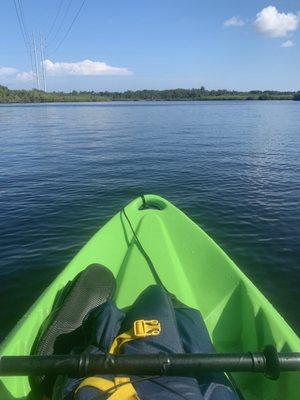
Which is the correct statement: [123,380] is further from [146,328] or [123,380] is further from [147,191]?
[147,191]

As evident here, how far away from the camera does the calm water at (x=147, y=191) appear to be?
26.0 feet

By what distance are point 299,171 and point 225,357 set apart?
15.9m

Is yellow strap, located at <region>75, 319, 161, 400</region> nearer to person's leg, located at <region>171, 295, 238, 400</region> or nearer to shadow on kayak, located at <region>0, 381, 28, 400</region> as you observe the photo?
person's leg, located at <region>171, 295, 238, 400</region>

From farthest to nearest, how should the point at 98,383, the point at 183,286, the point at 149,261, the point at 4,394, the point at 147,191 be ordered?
1. the point at 147,191
2. the point at 149,261
3. the point at 183,286
4. the point at 4,394
5. the point at 98,383

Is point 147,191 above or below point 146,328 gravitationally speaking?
below

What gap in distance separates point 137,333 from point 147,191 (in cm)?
1163

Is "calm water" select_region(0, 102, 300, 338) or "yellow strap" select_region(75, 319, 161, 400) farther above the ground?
→ "yellow strap" select_region(75, 319, 161, 400)

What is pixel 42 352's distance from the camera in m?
3.58

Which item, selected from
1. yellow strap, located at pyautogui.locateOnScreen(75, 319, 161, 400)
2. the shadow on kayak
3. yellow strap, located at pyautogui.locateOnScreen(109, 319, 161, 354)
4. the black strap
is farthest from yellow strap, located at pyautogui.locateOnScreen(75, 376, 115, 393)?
the black strap

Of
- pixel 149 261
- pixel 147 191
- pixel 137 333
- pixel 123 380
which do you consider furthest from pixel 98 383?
pixel 147 191

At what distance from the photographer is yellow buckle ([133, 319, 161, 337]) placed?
9.89ft

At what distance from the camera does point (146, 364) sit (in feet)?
8.57

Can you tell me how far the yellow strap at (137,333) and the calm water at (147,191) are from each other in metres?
3.85

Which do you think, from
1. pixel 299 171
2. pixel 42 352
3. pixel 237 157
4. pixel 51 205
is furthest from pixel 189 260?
pixel 237 157
